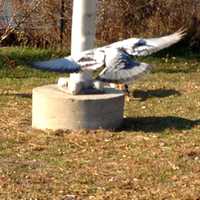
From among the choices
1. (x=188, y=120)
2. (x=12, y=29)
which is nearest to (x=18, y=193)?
(x=188, y=120)

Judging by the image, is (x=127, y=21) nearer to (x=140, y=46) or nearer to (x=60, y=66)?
(x=140, y=46)

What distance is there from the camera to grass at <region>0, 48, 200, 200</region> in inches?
246

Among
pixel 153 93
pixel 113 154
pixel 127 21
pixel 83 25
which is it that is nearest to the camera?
pixel 113 154

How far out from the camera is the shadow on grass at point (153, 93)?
10102mm

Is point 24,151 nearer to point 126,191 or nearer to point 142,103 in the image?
point 126,191

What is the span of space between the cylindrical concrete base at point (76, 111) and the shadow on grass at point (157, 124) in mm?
231

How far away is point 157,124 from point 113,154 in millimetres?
1257

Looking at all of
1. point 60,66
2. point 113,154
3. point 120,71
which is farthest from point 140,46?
point 113,154

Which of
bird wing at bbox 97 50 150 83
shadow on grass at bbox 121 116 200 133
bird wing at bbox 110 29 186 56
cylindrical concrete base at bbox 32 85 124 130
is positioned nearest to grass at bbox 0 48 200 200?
shadow on grass at bbox 121 116 200 133

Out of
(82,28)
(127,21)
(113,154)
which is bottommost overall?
(113,154)

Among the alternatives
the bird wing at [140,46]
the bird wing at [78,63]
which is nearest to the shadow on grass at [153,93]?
the bird wing at [140,46]

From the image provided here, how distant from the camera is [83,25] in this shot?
8203mm

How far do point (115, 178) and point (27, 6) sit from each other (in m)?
6.98

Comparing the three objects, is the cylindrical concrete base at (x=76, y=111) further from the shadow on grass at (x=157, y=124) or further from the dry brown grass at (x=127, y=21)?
the dry brown grass at (x=127, y=21)
